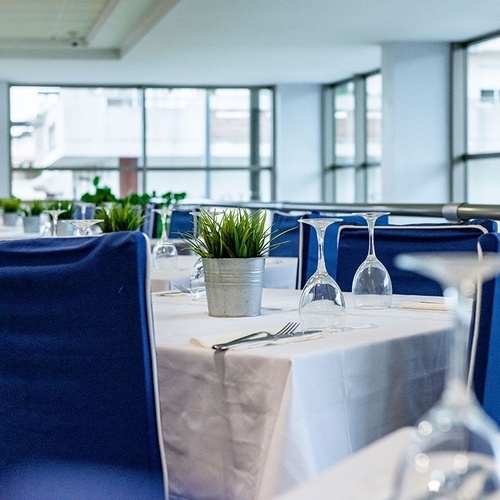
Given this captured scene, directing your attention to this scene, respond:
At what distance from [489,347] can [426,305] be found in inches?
31.5

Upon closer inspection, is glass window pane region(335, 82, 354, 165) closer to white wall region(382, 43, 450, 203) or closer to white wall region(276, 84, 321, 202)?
white wall region(276, 84, 321, 202)

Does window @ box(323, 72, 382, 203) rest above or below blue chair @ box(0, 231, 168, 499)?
above

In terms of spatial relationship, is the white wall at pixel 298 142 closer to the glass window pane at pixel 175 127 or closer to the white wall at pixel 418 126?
the glass window pane at pixel 175 127

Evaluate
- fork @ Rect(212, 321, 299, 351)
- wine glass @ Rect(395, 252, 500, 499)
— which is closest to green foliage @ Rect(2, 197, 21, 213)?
fork @ Rect(212, 321, 299, 351)

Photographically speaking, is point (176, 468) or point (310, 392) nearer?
point (310, 392)

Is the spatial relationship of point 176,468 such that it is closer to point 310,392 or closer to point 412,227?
point 310,392

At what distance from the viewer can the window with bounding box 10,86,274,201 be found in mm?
15570

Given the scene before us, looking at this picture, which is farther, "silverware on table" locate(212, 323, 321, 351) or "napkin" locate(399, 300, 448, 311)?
"napkin" locate(399, 300, 448, 311)

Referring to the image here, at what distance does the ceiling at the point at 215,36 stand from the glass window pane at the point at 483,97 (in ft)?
0.94

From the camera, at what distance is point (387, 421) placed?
189 cm

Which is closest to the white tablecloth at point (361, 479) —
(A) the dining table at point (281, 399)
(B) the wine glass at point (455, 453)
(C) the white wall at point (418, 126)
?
(B) the wine glass at point (455, 453)

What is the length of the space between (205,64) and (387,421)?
38.8 feet

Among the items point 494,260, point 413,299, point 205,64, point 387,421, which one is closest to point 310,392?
point 387,421

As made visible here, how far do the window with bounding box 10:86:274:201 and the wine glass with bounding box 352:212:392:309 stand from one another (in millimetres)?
13375
